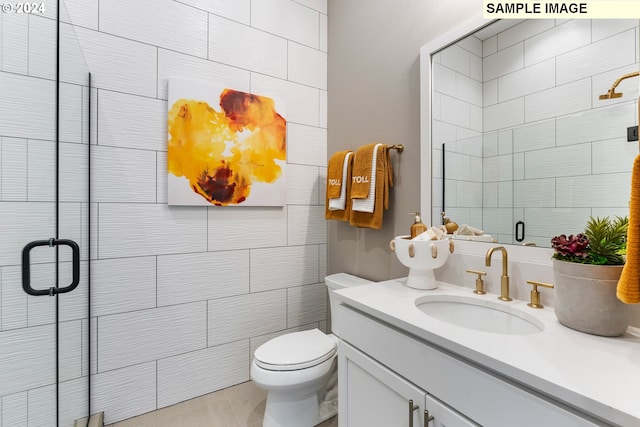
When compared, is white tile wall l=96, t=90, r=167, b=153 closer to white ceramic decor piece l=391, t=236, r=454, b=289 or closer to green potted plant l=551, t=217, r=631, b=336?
white ceramic decor piece l=391, t=236, r=454, b=289

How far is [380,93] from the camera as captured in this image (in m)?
1.74

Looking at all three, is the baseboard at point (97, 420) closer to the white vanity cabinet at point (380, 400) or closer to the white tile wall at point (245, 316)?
the white tile wall at point (245, 316)

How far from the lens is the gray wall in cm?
151

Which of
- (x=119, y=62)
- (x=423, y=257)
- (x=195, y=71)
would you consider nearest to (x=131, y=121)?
(x=119, y=62)

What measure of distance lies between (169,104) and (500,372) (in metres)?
1.83

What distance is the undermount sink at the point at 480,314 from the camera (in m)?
0.96

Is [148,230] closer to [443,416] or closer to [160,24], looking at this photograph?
[160,24]

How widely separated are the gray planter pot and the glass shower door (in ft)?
5.08

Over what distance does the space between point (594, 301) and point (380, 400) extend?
0.67 metres

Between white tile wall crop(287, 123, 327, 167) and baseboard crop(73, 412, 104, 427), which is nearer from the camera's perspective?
baseboard crop(73, 412, 104, 427)

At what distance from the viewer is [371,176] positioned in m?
1.63

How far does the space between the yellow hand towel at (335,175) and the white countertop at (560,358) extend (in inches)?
38.6

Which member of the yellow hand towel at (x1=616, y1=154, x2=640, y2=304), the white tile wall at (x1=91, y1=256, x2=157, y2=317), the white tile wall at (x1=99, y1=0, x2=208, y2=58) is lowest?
the white tile wall at (x1=91, y1=256, x2=157, y2=317)

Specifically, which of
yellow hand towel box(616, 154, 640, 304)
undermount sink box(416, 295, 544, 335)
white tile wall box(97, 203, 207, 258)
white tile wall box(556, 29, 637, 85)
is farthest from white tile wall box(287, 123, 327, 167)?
yellow hand towel box(616, 154, 640, 304)
